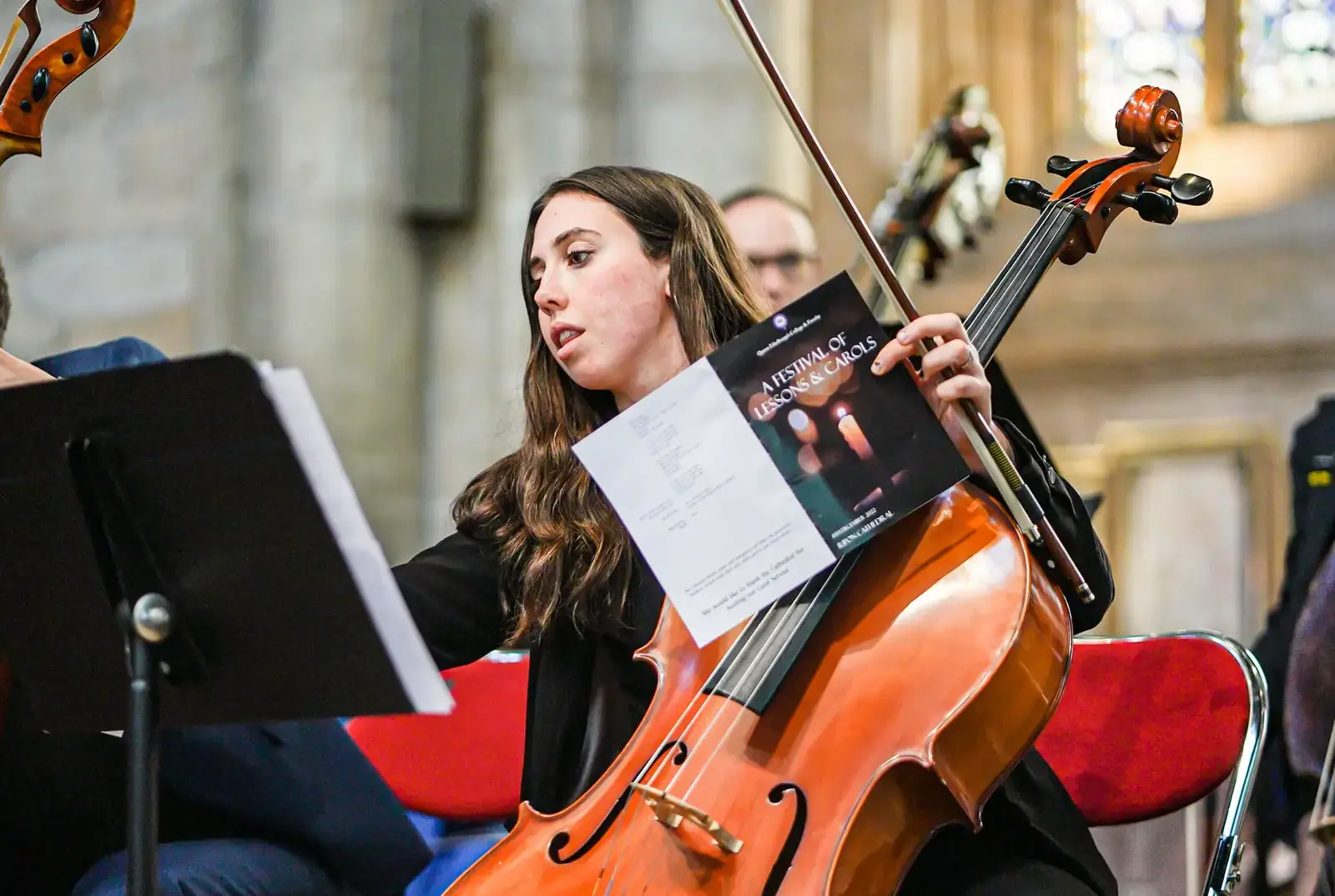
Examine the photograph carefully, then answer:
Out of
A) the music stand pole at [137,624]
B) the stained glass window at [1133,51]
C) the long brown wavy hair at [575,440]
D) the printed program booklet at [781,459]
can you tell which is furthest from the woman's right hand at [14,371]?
the stained glass window at [1133,51]

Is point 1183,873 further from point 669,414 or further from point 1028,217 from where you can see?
point 1028,217

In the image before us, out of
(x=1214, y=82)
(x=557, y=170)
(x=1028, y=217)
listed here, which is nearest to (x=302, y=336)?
(x=557, y=170)

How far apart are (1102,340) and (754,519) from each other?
3.76 meters

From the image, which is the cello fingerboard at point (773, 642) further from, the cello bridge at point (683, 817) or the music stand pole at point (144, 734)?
the music stand pole at point (144, 734)

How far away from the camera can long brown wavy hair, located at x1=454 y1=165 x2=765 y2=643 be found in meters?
1.95

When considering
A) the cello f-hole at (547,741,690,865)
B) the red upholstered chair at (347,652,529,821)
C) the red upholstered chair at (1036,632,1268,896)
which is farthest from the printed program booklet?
the red upholstered chair at (347,652,529,821)

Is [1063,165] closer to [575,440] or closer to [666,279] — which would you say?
[666,279]

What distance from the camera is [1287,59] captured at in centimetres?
509

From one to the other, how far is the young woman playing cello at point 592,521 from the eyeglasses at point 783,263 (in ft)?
4.28

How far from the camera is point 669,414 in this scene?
162cm

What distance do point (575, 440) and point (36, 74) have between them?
0.79 meters

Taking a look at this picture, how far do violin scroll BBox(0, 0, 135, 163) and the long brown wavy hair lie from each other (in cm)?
59

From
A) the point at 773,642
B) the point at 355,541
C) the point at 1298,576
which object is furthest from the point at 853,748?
the point at 1298,576

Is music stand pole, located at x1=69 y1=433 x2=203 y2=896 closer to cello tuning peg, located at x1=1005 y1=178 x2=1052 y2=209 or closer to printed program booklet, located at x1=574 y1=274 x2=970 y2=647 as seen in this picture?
printed program booklet, located at x1=574 y1=274 x2=970 y2=647
